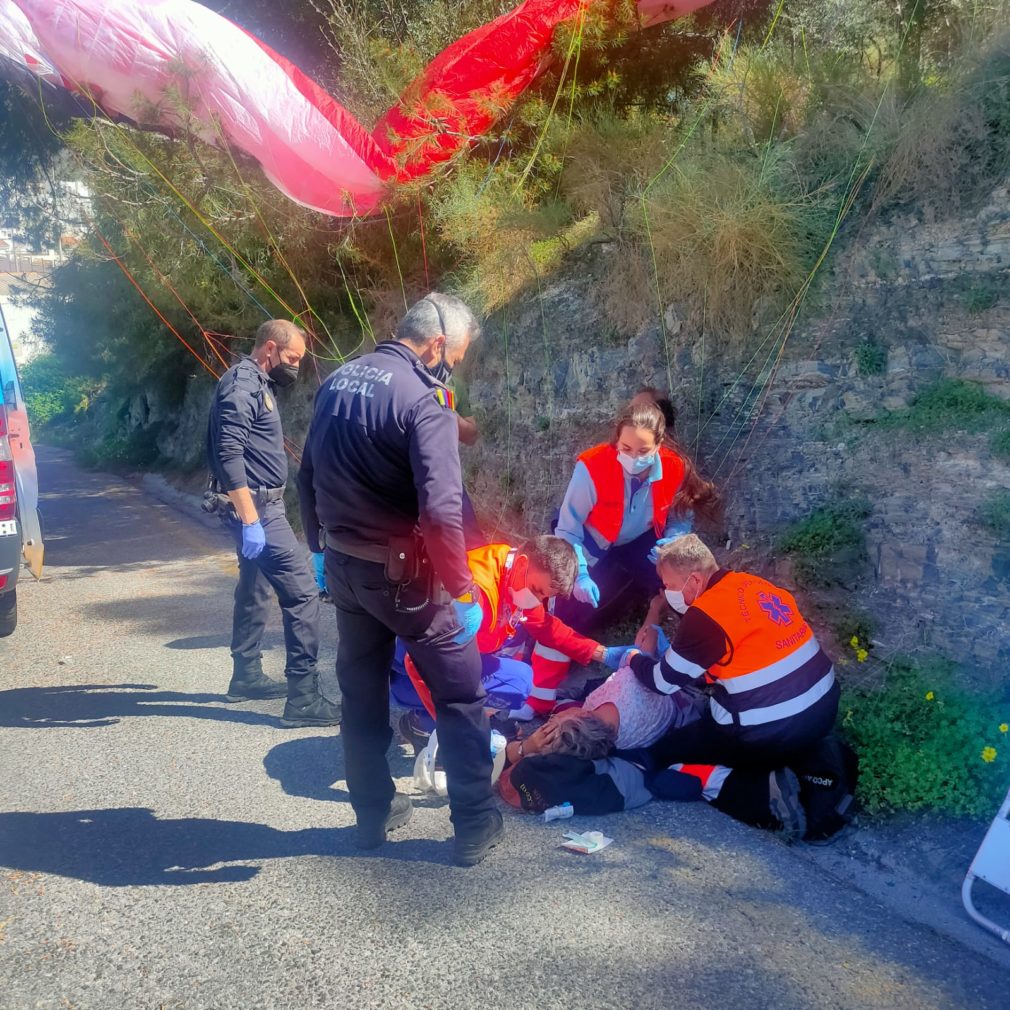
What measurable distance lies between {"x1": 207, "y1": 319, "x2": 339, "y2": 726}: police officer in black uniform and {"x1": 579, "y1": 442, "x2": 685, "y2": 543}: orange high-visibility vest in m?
1.56

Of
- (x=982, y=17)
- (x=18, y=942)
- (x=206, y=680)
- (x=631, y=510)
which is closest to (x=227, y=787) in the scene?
(x=18, y=942)

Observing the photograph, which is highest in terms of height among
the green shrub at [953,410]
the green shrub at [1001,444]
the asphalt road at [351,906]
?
the green shrub at [953,410]

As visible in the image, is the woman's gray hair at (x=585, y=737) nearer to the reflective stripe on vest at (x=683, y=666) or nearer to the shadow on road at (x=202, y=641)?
the reflective stripe on vest at (x=683, y=666)

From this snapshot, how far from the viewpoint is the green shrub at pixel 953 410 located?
14.5 ft

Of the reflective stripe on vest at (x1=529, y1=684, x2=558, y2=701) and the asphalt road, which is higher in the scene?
the reflective stripe on vest at (x1=529, y1=684, x2=558, y2=701)

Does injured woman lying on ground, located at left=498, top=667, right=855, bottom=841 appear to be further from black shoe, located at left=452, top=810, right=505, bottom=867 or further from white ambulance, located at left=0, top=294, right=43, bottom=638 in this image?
white ambulance, located at left=0, top=294, right=43, bottom=638

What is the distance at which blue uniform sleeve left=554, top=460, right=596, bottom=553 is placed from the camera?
4.88 metres

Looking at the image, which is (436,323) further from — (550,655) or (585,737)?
(550,655)

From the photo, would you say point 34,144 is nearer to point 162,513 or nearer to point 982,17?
point 162,513

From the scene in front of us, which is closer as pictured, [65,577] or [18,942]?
[18,942]

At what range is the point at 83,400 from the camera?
2720 cm

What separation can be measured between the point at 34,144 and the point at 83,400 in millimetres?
18104

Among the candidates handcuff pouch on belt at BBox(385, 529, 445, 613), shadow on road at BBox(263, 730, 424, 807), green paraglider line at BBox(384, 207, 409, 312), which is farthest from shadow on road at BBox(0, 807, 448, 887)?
green paraglider line at BBox(384, 207, 409, 312)

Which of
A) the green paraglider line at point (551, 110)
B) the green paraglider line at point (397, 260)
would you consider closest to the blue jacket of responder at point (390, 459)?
the green paraglider line at point (551, 110)
